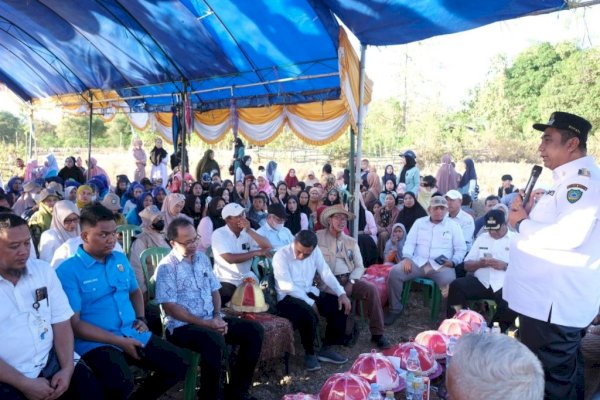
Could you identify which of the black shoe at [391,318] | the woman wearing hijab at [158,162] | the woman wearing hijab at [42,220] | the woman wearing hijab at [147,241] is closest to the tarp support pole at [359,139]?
the black shoe at [391,318]

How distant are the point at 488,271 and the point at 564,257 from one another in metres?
2.32

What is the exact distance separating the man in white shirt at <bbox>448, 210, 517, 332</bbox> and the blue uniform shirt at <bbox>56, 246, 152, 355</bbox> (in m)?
3.04

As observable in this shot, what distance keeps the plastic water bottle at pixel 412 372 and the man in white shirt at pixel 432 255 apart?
7.05ft

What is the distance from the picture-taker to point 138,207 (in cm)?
664

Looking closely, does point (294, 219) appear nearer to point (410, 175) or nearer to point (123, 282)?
point (410, 175)

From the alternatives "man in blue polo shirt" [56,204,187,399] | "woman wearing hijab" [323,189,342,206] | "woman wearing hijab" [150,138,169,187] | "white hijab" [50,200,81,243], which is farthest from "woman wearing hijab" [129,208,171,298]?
"woman wearing hijab" [150,138,169,187]

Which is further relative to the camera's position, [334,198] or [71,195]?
[334,198]

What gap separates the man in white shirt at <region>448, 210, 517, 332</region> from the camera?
4.57 meters

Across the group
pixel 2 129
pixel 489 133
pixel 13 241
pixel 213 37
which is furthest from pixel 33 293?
pixel 2 129

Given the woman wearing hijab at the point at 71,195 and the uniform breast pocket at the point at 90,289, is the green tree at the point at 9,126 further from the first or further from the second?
the uniform breast pocket at the point at 90,289

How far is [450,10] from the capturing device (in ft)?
13.6

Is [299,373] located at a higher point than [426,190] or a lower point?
lower

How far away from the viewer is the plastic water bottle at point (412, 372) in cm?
257

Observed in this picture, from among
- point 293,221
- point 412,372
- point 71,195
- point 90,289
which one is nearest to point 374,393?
point 412,372
